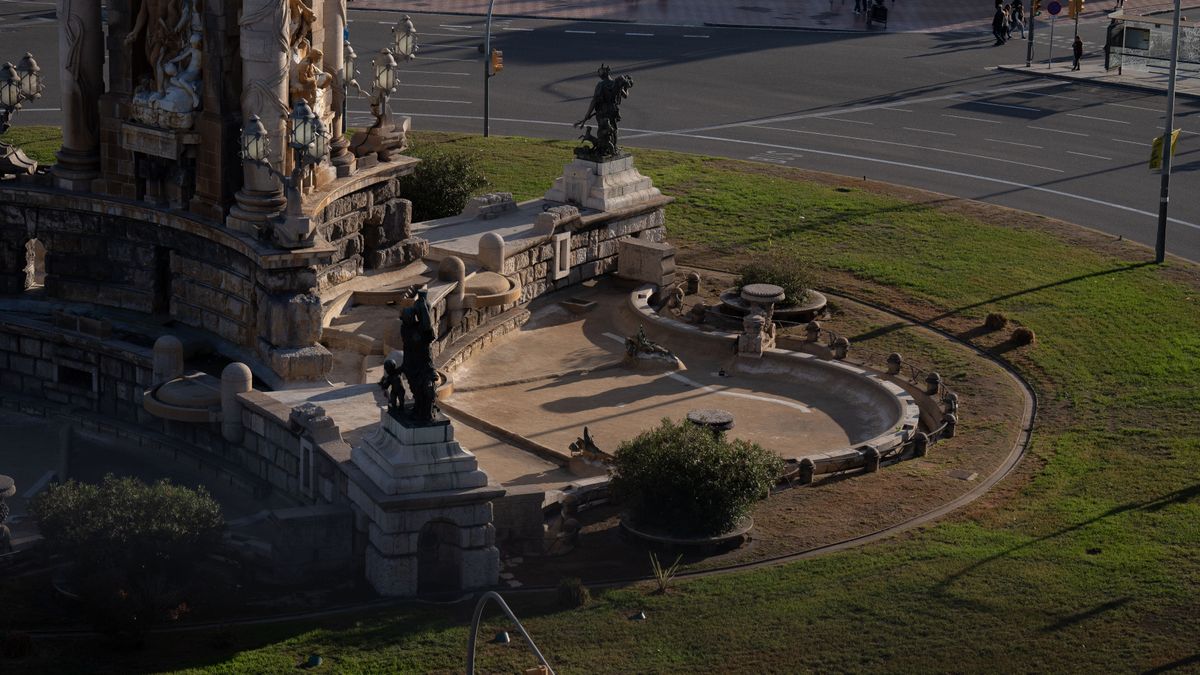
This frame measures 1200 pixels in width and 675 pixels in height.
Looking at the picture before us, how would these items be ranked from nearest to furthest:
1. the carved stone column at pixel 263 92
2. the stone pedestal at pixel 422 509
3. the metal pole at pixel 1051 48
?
the stone pedestal at pixel 422 509 < the carved stone column at pixel 263 92 < the metal pole at pixel 1051 48

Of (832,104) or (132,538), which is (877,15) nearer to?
(832,104)

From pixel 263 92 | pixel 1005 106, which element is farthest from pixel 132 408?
pixel 1005 106

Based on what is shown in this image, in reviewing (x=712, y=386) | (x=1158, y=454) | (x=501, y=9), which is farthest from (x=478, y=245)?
(x=501, y=9)

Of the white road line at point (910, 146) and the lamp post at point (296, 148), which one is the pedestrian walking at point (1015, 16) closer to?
the white road line at point (910, 146)

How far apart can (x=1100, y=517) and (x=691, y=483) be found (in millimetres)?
9432

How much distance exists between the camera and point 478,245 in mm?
63125

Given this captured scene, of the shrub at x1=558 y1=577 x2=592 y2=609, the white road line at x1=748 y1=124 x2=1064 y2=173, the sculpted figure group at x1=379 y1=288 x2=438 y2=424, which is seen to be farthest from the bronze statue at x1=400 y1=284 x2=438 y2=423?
the white road line at x1=748 y1=124 x2=1064 y2=173

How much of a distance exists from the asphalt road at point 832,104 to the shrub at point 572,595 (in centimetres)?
3592

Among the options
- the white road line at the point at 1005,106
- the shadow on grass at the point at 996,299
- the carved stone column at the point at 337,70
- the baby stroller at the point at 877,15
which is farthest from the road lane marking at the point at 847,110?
the carved stone column at the point at 337,70

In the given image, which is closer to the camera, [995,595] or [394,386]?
[995,595]

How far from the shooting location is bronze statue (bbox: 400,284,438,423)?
43.0 meters

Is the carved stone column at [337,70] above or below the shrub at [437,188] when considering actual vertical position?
above

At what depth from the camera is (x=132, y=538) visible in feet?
139

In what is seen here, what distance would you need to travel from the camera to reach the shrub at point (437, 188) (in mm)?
68938
